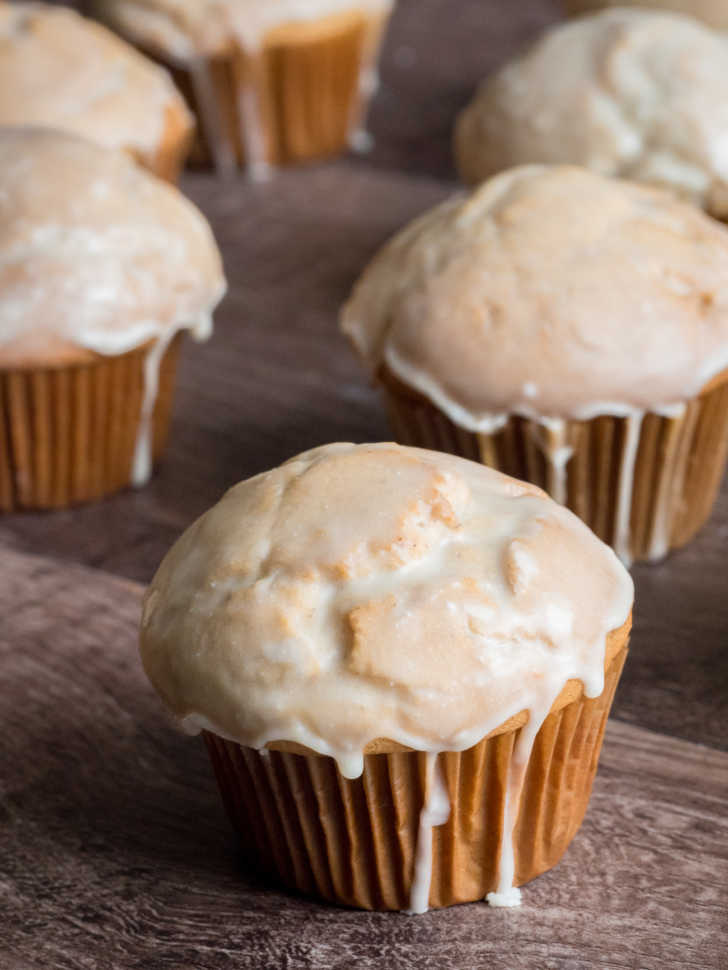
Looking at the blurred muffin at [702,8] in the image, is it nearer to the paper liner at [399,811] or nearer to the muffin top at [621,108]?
the muffin top at [621,108]

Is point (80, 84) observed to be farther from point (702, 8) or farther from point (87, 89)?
point (702, 8)

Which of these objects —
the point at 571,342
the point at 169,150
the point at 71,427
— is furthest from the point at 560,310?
the point at 169,150

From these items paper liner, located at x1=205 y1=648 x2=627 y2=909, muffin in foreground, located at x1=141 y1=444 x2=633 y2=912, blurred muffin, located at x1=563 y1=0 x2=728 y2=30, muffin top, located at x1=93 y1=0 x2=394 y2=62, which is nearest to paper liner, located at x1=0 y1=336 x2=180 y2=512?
muffin in foreground, located at x1=141 y1=444 x2=633 y2=912

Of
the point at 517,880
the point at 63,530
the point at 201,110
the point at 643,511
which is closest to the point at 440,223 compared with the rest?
the point at 643,511

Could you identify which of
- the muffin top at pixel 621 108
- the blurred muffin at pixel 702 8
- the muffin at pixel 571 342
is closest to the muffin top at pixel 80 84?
the muffin top at pixel 621 108

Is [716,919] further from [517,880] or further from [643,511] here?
[643,511]

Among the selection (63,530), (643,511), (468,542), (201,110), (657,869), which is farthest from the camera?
(201,110)
